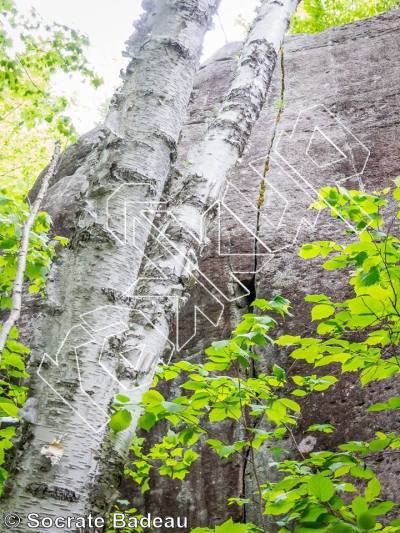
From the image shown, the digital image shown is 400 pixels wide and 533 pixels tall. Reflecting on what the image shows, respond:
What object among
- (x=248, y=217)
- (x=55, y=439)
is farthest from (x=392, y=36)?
(x=55, y=439)

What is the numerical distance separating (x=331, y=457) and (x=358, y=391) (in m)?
1.45

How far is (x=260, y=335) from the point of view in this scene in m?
1.58

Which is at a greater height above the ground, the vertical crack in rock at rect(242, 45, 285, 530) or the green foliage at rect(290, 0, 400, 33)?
the green foliage at rect(290, 0, 400, 33)

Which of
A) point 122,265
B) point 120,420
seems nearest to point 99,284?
point 122,265

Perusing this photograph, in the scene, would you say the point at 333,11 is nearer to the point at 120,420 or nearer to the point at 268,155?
the point at 268,155

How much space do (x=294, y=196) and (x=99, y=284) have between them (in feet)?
11.9

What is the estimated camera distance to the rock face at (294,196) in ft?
10.0

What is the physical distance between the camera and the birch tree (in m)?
1.14

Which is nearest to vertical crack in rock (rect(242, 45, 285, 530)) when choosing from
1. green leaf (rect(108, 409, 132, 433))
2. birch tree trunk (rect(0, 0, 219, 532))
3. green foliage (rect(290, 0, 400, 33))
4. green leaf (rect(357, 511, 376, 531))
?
birch tree trunk (rect(0, 0, 219, 532))

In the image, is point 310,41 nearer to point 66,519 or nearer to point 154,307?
point 154,307

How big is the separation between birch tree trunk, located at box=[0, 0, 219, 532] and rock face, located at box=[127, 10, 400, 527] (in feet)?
2.20

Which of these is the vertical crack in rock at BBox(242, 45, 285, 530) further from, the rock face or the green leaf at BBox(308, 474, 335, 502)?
the green leaf at BBox(308, 474, 335, 502)

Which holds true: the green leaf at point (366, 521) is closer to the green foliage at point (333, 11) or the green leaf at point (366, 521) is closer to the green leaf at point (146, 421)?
the green leaf at point (146, 421)

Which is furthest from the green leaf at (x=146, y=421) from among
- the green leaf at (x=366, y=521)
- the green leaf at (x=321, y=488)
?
the green leaf at (x=366, y=521)
